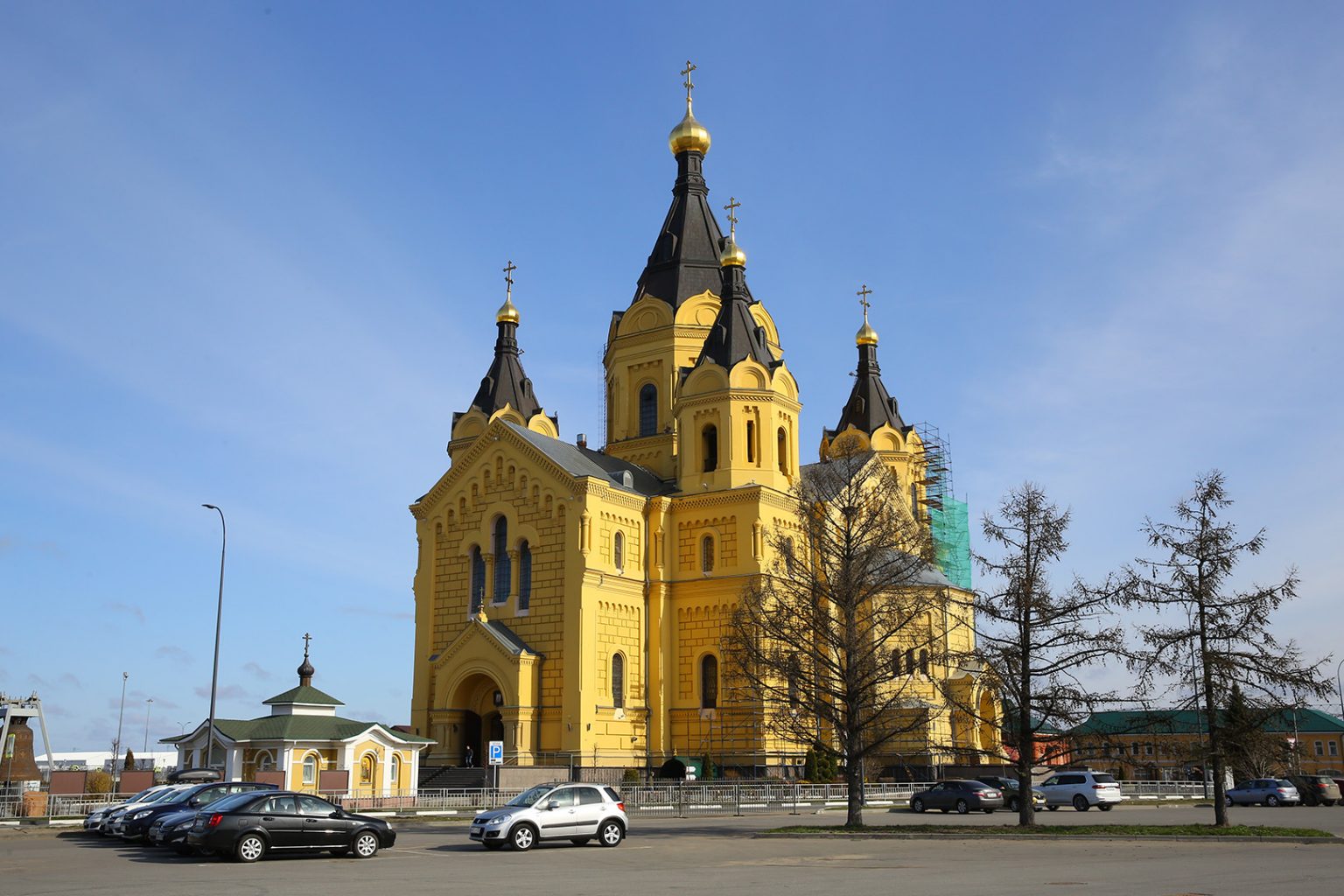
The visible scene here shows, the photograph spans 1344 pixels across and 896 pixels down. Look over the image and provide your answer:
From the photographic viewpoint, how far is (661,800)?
36625 mm

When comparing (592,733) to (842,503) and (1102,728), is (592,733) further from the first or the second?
(1102,728)

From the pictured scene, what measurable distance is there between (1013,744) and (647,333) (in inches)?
1205

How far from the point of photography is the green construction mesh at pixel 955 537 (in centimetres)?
6950

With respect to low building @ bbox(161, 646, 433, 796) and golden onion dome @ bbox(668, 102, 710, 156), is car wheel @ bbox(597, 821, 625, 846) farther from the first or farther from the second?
golden onion dome @ bbox(668, 102, 710, 156)

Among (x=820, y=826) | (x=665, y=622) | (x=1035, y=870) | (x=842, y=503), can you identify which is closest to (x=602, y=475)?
(x=665, y=622)

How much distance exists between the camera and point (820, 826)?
28.2 m

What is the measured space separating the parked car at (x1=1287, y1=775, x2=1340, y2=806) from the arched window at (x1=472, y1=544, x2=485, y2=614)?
107 feet

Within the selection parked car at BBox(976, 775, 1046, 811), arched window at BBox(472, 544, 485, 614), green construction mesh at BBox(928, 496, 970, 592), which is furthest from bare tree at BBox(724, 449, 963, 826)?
green construction mesh at BBox(928, 496, 970, 592)

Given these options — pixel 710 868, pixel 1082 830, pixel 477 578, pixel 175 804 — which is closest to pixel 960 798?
pixel 1082 830

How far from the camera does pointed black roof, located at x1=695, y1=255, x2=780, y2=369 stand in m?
48.7

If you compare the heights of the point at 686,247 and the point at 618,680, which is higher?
the point at 686,247

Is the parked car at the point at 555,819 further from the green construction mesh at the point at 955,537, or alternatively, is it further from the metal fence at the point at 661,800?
the green construction mesh at the point at 955,537

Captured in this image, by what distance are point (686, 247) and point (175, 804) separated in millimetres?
37255

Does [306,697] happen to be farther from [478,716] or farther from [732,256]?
[732,256]
